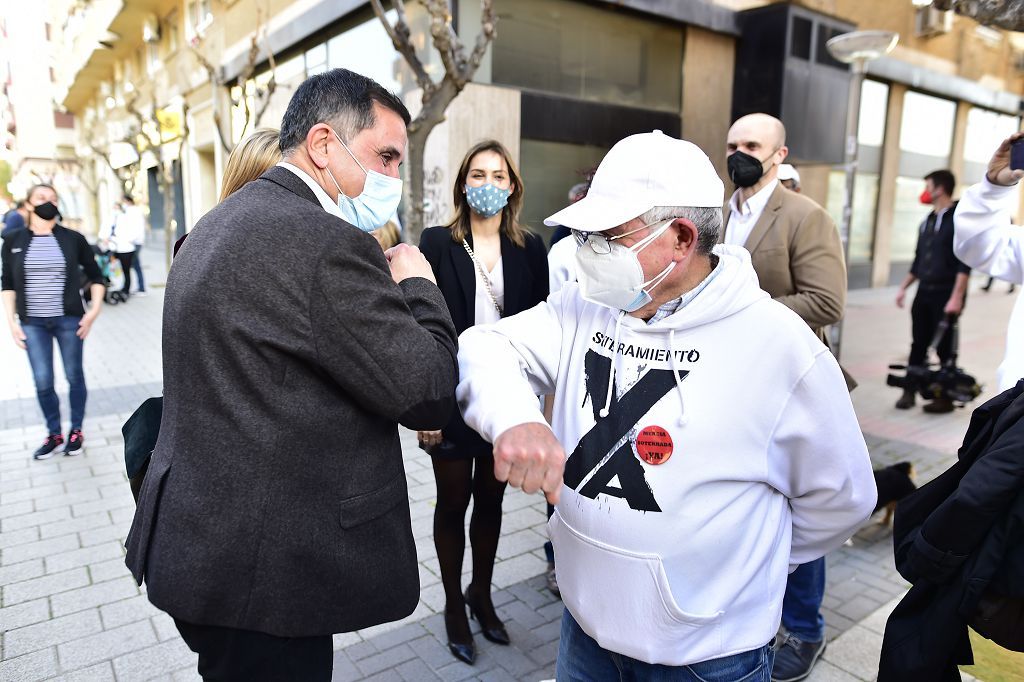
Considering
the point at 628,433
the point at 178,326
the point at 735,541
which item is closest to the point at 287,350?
the point at 178,326

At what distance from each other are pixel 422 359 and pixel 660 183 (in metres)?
0.65

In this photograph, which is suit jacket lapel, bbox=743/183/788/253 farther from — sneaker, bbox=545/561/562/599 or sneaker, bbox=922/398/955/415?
sneaker, bbox=922/398/955/415

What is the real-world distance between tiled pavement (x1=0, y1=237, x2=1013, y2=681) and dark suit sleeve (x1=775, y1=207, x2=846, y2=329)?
5.39ft

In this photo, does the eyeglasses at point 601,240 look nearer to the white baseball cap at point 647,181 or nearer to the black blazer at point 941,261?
the white baseball cap at point 647,181

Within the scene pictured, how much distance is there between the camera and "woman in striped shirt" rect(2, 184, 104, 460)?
541 cm

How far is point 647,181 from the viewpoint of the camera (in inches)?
60.6

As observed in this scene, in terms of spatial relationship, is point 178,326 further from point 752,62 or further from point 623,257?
point 752,62

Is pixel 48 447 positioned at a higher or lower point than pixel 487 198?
lower

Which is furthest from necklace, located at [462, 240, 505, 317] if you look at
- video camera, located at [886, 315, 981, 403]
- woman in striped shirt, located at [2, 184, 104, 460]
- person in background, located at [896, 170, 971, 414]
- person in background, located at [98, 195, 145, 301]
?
person in background, located at [98, 195, 145, 301]

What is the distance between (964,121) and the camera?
1988cm

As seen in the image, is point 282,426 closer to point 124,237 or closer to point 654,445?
point 654,445

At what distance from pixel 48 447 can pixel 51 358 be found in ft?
2.37

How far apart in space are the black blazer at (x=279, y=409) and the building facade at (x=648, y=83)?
535 cm

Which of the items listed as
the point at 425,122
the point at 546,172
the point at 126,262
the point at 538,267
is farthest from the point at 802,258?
the point at 126,262
